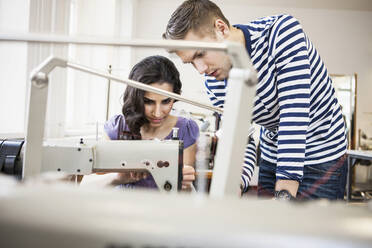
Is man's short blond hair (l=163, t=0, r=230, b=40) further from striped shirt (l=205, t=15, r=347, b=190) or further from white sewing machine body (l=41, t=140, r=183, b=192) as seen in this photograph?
white sewing machine body (l=41, t=140, r=183, b=192)

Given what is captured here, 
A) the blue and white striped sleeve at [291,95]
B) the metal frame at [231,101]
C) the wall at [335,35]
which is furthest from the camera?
the wall at [335,35]

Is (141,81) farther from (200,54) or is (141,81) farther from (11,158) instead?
(11,158)

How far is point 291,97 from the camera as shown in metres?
0.77

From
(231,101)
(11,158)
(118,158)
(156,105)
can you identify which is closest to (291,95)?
(231,101)

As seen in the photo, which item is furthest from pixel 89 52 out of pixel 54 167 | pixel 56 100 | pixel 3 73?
pixel 54 167

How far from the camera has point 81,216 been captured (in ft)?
0.73

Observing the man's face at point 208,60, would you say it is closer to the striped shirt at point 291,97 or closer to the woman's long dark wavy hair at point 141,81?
the striped shirt at point 291,97

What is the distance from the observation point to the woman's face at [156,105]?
1.34m

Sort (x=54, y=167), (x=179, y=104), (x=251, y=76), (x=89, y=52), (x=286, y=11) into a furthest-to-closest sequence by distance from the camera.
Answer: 1. (x=286, y=11)
2. (x=179, y=104)
3. (x=89, y=52)
4. (x=54, y=167)
5. (x=251, y=76)

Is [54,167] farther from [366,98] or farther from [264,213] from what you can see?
[366,98]

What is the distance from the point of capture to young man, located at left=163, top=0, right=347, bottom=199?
2.41 ft

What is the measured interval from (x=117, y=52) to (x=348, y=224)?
382 cm

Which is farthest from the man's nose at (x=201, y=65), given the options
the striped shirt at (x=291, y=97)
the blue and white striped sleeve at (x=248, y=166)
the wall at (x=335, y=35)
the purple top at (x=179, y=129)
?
the wall at (x=335, y=35)

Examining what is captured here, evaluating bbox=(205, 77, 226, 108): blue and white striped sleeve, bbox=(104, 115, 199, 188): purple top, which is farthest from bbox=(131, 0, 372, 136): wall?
bbox=(205, 77, 226, 108): blue and white striped sleeve
